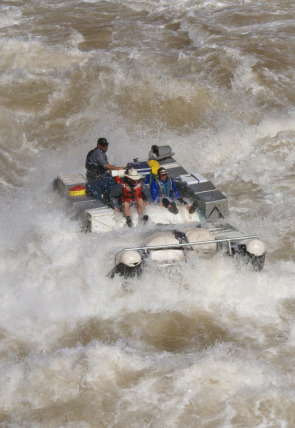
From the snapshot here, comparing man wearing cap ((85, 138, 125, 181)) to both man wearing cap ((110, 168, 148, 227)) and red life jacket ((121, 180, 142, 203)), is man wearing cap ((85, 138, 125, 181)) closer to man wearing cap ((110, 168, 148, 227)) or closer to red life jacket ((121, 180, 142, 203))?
man wearing cap ((110, 168, 148, 227))

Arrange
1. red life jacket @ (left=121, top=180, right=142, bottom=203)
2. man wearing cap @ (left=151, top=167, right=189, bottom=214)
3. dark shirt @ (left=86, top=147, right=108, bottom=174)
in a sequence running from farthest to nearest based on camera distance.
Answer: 1. dark shirt @ (left=86, top=147, right=108, bottom=174)
2. man wearing cap @ (left=151, top=167, right=189, bottom=214)
3. red life jacket @ (left=121, top=180, right=142, bottom=203)

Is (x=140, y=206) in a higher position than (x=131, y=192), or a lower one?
lower

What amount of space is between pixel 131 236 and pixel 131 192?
34.5 inches

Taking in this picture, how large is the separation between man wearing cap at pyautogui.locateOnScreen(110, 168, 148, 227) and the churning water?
69 centimetres

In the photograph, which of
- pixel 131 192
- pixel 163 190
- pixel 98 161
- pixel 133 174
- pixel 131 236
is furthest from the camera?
pixel 98 161

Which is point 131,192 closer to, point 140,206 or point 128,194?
point 128,194

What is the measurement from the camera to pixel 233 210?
38.8 ft

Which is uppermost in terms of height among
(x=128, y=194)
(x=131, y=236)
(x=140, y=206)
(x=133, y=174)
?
(x=133, y=174)

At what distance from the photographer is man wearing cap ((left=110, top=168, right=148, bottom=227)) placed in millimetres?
10156

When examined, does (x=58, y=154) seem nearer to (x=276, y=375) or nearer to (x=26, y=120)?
(x=26, y=120)

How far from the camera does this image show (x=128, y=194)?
1030 centimetres

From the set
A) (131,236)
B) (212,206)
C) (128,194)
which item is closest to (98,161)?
(128,194)

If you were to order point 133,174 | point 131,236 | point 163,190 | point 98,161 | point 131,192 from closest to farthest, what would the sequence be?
1. point 131,236
2. point 133,174
3. point 131,192
4. point 163,190
5. point 98,161

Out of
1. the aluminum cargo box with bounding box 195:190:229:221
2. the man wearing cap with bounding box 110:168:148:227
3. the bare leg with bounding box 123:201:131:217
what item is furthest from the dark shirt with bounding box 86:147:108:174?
the aluminum cargo box with bounding box 195:190:229:221
